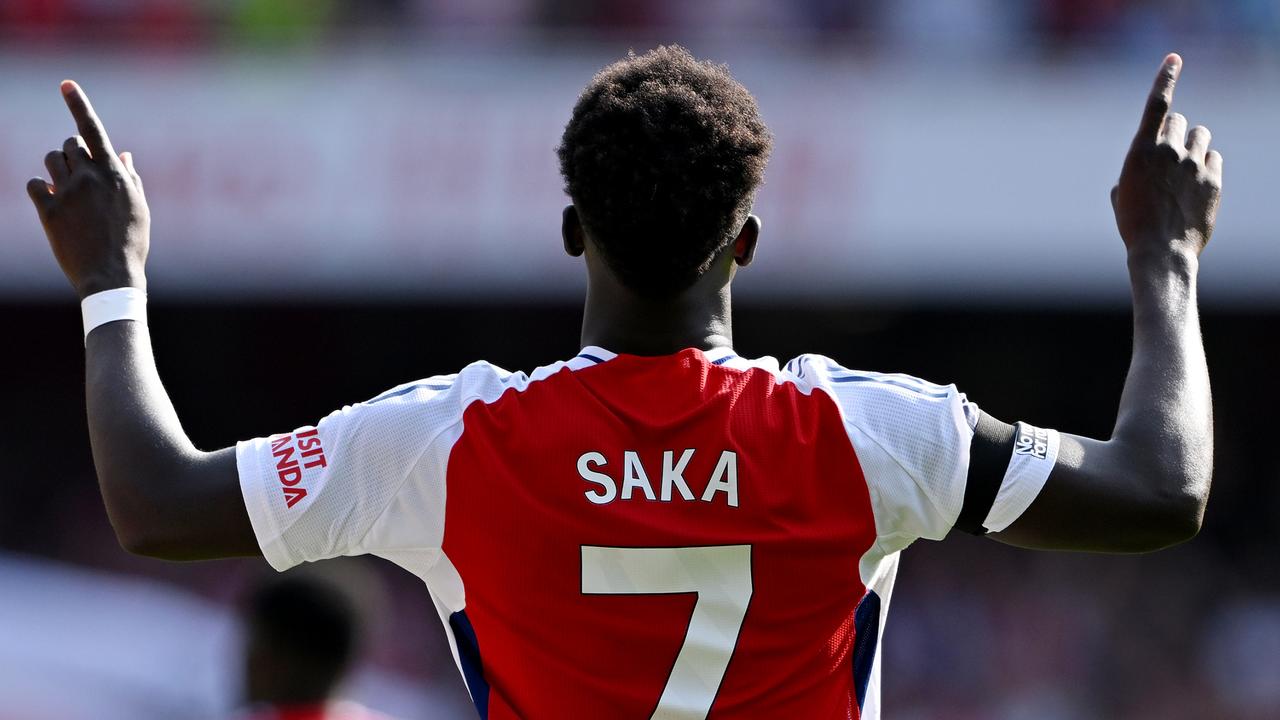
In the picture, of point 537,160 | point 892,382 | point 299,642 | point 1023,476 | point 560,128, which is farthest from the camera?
point 537,160

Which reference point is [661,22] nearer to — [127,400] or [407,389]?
[407,389]

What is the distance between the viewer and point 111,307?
1877 millimetres

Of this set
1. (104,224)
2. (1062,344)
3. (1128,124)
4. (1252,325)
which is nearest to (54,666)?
(104,224)

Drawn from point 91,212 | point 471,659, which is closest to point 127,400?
point 91,212

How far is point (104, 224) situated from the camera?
1.92 meters

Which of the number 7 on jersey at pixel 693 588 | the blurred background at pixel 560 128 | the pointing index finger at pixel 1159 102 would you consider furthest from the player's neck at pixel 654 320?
the blurred background at pixel 560 128

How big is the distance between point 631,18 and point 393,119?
5.74ft

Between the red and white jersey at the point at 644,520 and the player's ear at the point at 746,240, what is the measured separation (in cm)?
21

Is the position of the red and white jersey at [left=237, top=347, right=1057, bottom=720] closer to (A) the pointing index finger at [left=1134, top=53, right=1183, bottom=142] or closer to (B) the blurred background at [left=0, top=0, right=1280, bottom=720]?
(A) the pointing index finger at [left=1134, top=53, right=1183, bottom=142]

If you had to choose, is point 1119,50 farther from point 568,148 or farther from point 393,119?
point 568,148

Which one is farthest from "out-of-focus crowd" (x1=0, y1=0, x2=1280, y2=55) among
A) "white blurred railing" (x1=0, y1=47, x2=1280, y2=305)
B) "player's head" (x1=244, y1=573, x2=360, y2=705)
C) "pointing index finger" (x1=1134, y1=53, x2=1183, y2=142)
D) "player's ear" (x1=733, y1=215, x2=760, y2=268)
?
"player's ear" (x1=733, y1=215, x2=760, y2=268)

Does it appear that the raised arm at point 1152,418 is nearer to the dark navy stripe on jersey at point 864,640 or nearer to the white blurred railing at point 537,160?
the dark navy stripe on jersey at point 864,640

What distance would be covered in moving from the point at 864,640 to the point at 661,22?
867cm

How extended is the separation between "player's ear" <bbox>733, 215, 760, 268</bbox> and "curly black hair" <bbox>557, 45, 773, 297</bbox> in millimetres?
30
